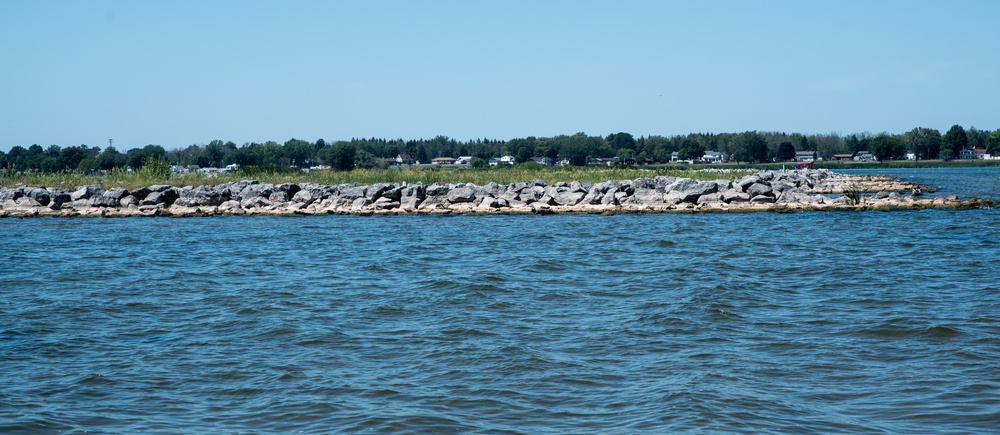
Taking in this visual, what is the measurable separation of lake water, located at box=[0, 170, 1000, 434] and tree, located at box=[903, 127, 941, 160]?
13189 centimetres

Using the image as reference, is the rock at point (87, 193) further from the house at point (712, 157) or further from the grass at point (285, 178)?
the house at point (712, 157)

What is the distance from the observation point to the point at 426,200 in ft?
98.0

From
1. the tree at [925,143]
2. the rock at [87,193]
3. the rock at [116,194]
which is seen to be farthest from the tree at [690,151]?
the rock at [87,193]

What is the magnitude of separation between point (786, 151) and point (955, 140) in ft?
83.2

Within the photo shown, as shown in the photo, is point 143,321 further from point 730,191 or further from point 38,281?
point 730,191

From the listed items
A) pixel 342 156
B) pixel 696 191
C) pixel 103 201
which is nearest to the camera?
pixel 696 191

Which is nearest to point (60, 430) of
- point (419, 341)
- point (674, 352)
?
point (419, 341)

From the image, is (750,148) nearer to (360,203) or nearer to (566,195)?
(566,195)

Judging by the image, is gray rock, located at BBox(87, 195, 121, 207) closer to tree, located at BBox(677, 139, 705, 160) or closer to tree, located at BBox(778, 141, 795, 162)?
tree, located at BBox(677, 139, 705, 160)

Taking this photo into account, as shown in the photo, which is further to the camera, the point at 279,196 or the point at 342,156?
the point at 342,156

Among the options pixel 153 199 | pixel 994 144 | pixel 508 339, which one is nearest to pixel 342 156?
pixel 153 199

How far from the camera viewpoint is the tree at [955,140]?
134000 mm

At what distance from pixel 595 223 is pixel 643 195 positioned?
21.8 feet

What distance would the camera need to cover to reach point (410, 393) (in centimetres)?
680
